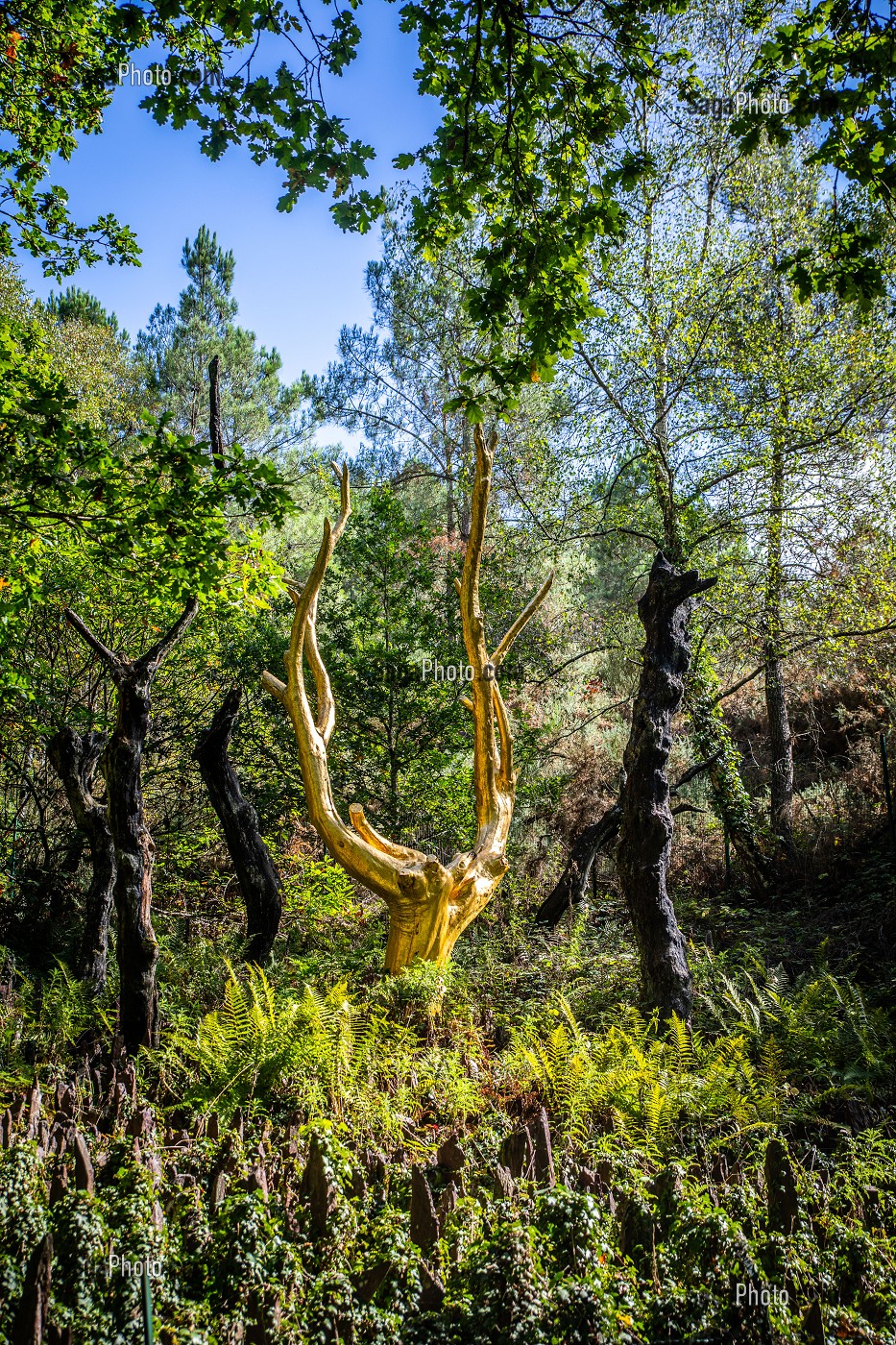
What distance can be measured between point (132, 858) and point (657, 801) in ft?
13.2

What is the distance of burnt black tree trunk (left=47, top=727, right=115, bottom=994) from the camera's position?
229 inches

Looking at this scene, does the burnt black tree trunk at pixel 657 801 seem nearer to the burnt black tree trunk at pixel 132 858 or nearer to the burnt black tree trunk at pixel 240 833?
the burnt black tree trunk at pixel 240 833

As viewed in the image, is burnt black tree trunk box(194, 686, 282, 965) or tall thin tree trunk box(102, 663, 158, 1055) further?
burnt black tree trunk box(194, 686, 282, 965)

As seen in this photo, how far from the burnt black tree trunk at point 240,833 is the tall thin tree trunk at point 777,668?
6.75 m

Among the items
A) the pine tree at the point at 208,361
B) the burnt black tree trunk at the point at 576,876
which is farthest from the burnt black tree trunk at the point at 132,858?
the pine tree at the point at 208,361

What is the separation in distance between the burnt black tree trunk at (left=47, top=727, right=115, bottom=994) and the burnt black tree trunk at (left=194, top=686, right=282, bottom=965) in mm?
889

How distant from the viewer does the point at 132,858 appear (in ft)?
14.9

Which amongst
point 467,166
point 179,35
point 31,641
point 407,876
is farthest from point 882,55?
point 31,641

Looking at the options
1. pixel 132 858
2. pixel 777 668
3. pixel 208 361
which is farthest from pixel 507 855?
pixel 208 361

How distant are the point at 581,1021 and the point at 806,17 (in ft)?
20.1

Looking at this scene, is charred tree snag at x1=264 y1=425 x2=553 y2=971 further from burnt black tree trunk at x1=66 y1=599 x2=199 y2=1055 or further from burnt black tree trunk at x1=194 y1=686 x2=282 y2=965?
burnt black tree trunk at x1=66 y1=599 x2=199 y2=1055

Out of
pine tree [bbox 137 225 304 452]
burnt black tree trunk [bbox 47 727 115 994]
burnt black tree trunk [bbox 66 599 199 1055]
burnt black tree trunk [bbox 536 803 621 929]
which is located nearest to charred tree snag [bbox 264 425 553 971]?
burnt black tree trunk [bbox 66 599 199 1055]

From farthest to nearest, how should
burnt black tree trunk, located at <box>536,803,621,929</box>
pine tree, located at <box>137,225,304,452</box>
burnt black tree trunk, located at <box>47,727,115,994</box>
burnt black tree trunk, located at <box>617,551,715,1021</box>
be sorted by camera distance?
pine tree, located at <box>137,225,304,452</box>
burnt black tree trunk, located at <box>536,803,621,929</box>
burnt black tree trunk, located at <box>47,727,115,994</box>
burnt black tree trunk, located at <box>617,551,715,1021</box>

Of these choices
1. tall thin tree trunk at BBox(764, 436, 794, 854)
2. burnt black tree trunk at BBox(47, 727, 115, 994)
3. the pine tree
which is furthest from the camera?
the pine tree
